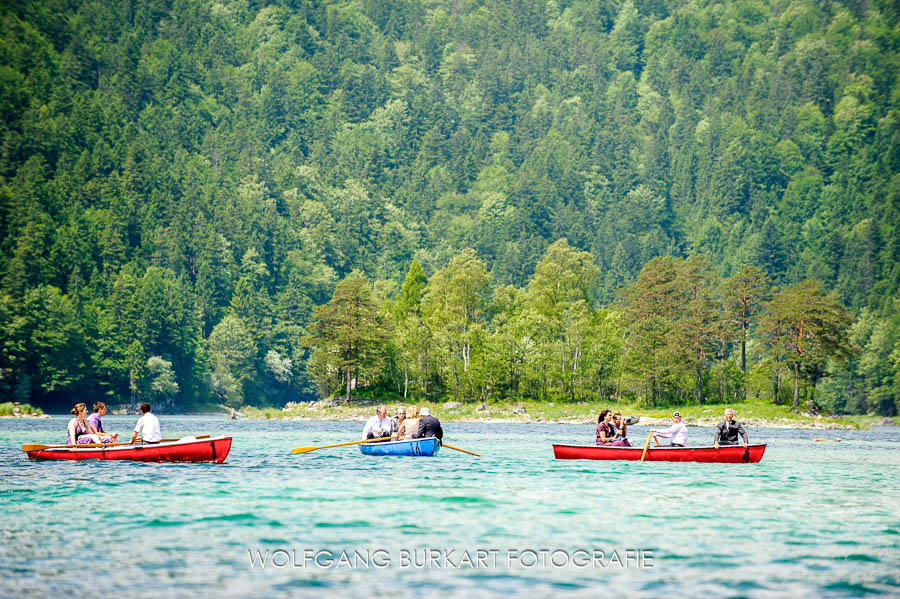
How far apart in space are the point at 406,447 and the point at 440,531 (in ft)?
74.9

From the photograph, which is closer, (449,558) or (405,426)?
(449,558)

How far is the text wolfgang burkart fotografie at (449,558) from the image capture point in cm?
2286

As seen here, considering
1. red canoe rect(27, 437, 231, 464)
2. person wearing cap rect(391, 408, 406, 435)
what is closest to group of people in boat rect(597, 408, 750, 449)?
person wearing cap rect(391, 408, 406, 435)

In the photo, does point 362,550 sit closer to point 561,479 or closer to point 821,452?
point 561,479

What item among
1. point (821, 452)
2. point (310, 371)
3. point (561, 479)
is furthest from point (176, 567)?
point (310, 371)

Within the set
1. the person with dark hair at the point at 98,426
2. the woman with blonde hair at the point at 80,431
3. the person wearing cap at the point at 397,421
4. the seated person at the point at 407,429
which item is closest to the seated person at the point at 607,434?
the seated person at the point at 407,429

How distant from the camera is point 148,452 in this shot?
147ft

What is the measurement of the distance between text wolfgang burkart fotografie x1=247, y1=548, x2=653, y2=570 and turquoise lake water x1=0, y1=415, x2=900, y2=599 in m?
0.09

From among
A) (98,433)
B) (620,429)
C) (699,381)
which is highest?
(699,381)

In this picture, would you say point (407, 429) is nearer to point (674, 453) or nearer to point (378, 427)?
point (378, 427)

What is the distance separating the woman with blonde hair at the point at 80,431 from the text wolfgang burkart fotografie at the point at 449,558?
23.0 metres

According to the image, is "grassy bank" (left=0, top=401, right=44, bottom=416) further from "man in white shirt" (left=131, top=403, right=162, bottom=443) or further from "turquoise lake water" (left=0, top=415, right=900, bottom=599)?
"man in white shirt" (left=131, top=403, right=162, bottom=443)

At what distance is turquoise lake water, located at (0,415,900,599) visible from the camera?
21.1 metres

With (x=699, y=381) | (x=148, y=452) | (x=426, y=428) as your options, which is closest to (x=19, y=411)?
(x=699, y=381)
